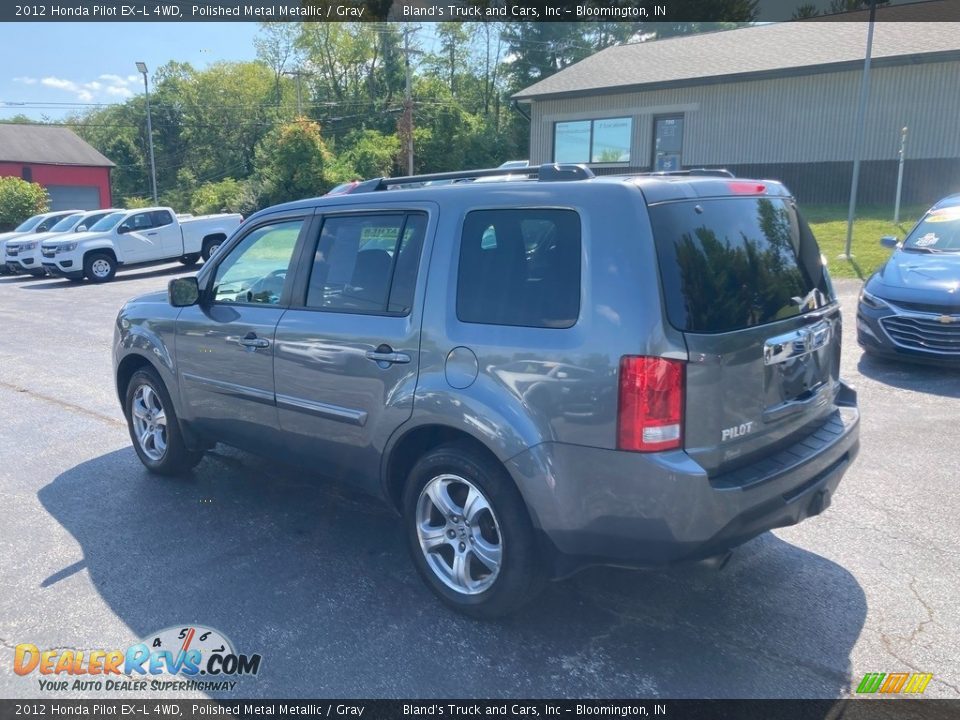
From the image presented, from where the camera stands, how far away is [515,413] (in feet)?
11.0

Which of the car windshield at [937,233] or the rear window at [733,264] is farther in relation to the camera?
the car windshield at [937,233]

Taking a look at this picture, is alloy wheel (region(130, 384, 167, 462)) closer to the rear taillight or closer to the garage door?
the rear taillight

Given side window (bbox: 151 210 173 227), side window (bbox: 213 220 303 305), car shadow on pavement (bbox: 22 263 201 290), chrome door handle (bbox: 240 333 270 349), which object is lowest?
car shadow on pavement (bbox: 22 263 201 290)

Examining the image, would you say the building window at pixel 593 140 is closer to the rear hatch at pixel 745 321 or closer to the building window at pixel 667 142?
the building window at pixel 667 142

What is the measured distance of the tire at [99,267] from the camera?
67.2 feet

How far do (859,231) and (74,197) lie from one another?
48925mm

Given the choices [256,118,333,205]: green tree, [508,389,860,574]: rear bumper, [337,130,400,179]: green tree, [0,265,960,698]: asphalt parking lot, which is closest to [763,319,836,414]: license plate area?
[508,389,860,574]: rear bumper

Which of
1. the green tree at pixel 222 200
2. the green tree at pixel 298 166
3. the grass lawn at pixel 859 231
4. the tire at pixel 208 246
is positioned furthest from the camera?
the green tree at pixel 222 200

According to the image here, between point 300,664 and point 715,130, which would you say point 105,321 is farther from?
point 715,130

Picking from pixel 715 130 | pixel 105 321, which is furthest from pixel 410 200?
pixel 715 130

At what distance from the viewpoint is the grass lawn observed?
1460 cm

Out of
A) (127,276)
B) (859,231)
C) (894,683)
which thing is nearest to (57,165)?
(127,276)

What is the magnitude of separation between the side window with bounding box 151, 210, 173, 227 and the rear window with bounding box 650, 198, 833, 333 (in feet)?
67.7

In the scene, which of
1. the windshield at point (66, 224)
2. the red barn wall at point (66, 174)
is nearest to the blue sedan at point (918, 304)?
the windshield at point (66, 224)
